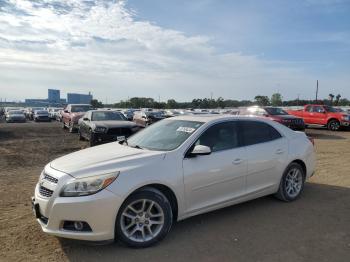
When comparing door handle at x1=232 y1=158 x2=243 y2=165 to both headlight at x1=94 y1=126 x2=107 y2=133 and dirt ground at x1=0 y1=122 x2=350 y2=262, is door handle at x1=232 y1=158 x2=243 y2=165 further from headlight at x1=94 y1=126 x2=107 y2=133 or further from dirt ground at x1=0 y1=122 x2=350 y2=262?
headlight at x1=94 y1=126 x2=107 y2=133

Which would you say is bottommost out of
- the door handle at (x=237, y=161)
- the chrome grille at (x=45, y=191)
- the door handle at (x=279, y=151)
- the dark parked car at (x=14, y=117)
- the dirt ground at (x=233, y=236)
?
the dark parked car at (x=14, y=117)

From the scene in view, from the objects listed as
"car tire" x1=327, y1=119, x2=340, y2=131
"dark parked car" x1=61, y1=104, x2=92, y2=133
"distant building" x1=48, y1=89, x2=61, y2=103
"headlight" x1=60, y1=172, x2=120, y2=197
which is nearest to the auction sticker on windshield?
"headlight" x1=60, y1=172, x2=120, y2=197

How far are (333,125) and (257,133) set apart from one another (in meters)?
20.5

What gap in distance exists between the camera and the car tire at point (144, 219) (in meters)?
4.35

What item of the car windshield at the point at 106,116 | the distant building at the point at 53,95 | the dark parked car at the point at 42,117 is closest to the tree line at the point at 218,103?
the distant building at the point at 53,95

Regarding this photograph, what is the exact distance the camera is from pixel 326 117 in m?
24.7

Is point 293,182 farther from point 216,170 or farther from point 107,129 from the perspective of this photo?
point 107,129

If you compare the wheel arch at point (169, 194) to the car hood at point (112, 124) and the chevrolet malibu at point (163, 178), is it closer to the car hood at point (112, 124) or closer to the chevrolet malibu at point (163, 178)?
the chevrolet malibu at point (163, 178)

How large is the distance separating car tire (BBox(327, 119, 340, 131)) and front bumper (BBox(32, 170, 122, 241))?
22889mm

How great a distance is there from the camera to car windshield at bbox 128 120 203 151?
17.1 ft

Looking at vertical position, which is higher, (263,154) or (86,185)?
(263,154)

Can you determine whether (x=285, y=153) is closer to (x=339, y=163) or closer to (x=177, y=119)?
(x=177, y=119)

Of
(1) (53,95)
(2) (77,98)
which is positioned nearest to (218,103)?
(2) (77,98)

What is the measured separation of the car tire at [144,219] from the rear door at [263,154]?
1664 millimetres
